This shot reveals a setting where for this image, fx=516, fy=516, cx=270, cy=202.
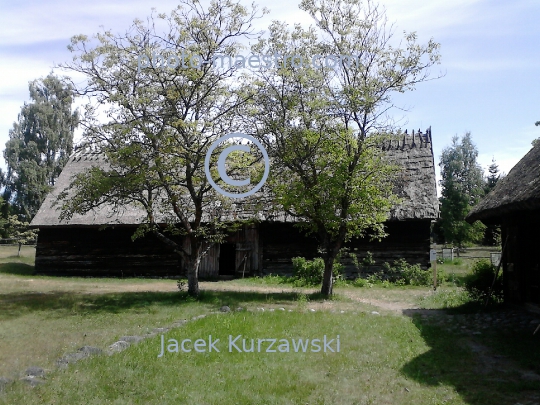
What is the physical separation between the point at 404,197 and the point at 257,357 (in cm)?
1261

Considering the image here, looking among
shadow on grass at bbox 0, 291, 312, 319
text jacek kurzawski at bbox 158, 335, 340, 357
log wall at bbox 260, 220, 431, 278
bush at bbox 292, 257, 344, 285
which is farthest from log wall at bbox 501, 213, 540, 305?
log wall at bbox 260, 220, 431, 278

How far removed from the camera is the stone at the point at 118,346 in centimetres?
744

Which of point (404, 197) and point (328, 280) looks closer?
point (328, 280)

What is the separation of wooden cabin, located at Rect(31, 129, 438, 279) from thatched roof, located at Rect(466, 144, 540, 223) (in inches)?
246

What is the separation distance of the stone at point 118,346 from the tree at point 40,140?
3105cm

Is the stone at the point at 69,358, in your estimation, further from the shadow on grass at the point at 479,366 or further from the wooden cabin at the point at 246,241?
the wooden cabin at the point at 246,241

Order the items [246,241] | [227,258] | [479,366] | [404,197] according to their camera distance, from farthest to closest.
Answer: [227,258] → [246,241] → [404,197] → [479,366]

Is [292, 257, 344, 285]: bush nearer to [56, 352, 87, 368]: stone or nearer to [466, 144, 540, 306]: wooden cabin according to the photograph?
[466, 144, 540, 306]: wooden cabin

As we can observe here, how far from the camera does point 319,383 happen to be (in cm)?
623

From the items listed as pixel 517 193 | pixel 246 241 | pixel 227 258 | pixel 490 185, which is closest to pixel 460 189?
pixel 490 185

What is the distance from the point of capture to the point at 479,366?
7.03 meters

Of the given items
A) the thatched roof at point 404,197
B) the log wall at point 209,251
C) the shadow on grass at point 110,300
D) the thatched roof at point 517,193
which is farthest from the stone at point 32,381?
the log wall at point 209,251

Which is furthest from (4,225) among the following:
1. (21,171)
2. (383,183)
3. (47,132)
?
(383,183)

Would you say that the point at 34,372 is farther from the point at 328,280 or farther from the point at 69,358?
the point at 328,280
